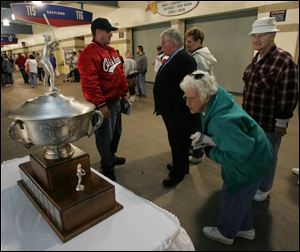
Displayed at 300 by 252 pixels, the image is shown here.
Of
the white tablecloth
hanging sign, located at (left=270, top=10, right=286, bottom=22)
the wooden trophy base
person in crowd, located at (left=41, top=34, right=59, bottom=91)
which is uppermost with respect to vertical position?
hanging sign, located at (left=270, top=10, right=286, bottom=22)

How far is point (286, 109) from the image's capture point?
136 cm

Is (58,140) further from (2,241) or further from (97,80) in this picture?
(97,80)

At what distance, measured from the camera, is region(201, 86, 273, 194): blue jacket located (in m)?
0.97

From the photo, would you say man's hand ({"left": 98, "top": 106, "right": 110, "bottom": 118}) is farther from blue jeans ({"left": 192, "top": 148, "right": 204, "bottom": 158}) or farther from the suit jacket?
blue jeans ({"left": 192, "top": 148, "right": 204, "bottom": 158})


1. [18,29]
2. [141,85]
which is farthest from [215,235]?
[18,29]

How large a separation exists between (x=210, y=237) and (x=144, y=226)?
77 centimetres

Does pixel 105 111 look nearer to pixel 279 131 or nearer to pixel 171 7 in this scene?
pixel 279 131

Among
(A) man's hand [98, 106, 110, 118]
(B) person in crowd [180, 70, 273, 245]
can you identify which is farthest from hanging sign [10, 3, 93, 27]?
(B) person in crowd [180, 70, 273, 245]

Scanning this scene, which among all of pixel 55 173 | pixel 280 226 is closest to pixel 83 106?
pixel 55 173

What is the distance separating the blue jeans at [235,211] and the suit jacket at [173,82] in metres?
0.75

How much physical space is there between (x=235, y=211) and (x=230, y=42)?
5030 millimetres

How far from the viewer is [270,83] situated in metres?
1.41

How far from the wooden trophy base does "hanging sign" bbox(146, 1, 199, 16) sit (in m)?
5.94

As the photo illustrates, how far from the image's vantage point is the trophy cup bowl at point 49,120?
0.71 m
